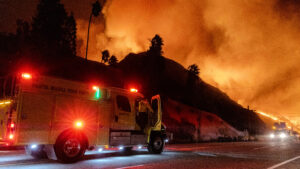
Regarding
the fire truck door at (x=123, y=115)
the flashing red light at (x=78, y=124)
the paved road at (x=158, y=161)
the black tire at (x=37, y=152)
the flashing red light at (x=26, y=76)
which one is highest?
the flashing red light at (x=26, y=76)

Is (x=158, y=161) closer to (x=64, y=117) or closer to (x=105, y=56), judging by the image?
(x=64, y=117)

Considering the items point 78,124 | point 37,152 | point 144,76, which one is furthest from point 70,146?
point 144,76

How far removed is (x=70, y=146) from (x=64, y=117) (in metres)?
1.06

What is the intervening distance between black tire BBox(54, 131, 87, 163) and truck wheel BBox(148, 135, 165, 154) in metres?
3.93

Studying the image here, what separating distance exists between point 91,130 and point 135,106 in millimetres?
2837

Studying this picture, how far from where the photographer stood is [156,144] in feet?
43.8

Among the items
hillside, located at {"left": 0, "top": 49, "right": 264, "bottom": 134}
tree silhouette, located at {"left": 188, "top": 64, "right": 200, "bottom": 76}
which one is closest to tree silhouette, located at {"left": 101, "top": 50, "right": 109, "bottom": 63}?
hillside, located at {"left": 0, "top": 49, "right": 264, "bottom": 134}

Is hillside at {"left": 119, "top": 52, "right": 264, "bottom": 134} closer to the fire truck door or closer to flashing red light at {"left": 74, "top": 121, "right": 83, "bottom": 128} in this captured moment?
the fire truck door

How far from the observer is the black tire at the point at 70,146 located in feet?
30.6

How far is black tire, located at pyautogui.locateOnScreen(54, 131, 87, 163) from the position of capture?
9335mm

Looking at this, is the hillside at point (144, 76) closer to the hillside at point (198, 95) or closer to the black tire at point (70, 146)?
the hillside at point (198, 95)

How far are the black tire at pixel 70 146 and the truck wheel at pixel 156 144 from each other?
3.93 meters

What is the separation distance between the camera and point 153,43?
60.9 meters

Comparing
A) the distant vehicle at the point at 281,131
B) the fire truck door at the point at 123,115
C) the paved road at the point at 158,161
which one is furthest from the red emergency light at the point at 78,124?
the distant vehicle at the point at 281,131
